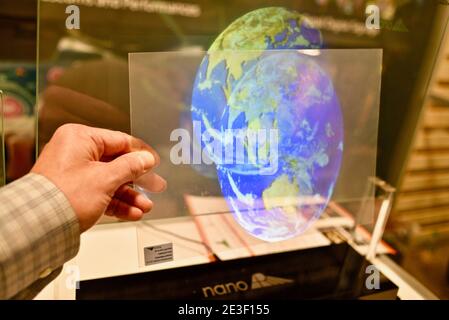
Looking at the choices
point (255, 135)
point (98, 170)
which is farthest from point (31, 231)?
point (255, 135)

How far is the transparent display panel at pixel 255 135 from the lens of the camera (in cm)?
93

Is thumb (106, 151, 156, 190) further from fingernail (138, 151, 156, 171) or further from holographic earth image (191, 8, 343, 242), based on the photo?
holographic earth image (191, 8, 343, 242)

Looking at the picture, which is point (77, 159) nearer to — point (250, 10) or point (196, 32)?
point (196, 32)

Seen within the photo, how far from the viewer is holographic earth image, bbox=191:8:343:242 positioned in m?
0.95

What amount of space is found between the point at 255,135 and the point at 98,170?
1.30 ft

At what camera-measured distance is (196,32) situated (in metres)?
0.95

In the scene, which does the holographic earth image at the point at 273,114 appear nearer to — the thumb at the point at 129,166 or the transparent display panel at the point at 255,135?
the transparent display panel at the point at 255,135

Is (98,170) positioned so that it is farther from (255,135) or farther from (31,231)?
(255,135)

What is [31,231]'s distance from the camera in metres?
0.72

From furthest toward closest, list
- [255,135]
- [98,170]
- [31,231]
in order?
[255,135], [98,170], [31,231]

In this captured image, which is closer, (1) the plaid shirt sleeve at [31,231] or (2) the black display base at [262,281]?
(1) the plaid shirt sleeve at [31,231]

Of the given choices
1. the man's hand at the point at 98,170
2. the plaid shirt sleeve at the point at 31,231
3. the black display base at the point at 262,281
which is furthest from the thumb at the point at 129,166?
the black display base at the point at 262,281

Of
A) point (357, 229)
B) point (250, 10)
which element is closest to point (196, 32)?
point (250, 10)

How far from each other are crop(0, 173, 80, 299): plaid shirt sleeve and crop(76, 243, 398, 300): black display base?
0.24 meters
